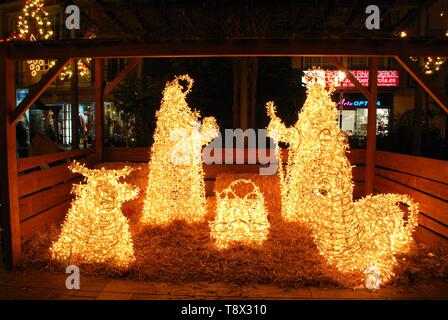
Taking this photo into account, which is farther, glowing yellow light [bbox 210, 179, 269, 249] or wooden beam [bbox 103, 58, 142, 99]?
wooden beam [bbox 103, 58, 142, 99]

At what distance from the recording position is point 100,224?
5047 mm

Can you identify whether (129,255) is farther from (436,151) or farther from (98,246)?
(436,151)

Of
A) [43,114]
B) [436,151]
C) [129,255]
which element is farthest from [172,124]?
[43,114]

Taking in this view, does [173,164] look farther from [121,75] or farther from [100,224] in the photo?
[121,75]

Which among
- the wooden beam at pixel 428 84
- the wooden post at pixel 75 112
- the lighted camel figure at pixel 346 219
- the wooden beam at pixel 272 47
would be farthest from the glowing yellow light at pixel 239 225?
the wooden post at pixel 75 112

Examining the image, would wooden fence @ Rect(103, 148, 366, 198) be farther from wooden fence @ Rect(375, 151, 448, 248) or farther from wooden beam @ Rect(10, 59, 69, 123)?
wooden beam @ Rect(10, 59, 69, 123)

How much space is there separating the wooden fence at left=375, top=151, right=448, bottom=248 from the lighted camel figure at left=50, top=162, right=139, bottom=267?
3.90 meters

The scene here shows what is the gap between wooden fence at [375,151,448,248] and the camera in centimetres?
556

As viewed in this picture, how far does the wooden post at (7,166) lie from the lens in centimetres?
506

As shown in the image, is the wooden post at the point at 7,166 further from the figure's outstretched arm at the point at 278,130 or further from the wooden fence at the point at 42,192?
the figure's outstretched arm at the point at 278,130

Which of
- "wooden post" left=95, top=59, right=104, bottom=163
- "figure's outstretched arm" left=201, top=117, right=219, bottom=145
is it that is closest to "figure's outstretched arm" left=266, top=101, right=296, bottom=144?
"figure's outstretched arm" left=201, top=117, right=219, bottom=145

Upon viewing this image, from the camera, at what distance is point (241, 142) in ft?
32.4

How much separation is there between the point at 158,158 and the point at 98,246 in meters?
1.91

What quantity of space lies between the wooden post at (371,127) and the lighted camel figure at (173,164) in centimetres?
345
